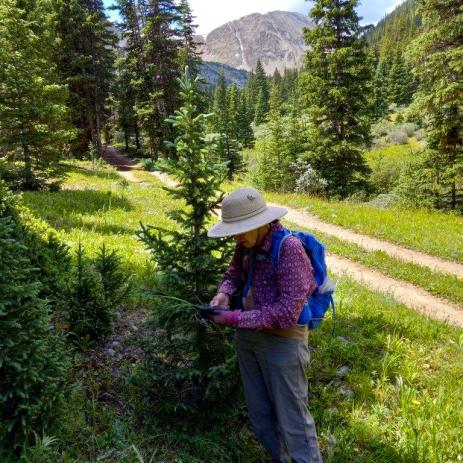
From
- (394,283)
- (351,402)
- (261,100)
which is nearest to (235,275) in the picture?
(351,402)

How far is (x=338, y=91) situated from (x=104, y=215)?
14075mm

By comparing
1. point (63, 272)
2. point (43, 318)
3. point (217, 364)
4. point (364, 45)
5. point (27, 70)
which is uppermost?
point (364, 45)

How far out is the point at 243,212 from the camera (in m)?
3.12

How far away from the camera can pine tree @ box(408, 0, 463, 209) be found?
14.5m

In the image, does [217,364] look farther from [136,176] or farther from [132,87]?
[132,87]

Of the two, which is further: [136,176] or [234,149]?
[234,149]

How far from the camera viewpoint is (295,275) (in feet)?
9.62

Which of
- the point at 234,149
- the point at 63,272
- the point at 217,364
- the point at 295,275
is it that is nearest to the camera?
the point at 295,275

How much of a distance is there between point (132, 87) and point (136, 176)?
39.7 ft

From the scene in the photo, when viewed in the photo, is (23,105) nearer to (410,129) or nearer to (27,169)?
(27,169)

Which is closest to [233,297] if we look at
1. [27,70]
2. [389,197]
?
[27,70]

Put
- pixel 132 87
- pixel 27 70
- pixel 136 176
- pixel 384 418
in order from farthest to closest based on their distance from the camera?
pixel 132 87, pixel 136 176, pixel 27 70, pixel 384 418

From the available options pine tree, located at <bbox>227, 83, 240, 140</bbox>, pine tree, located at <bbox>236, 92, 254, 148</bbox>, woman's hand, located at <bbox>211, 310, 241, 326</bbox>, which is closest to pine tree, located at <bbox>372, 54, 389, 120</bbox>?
pine tree, located at <bbox>236, 92, 254, 148</bbox>

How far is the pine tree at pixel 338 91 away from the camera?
20406 millimetres
